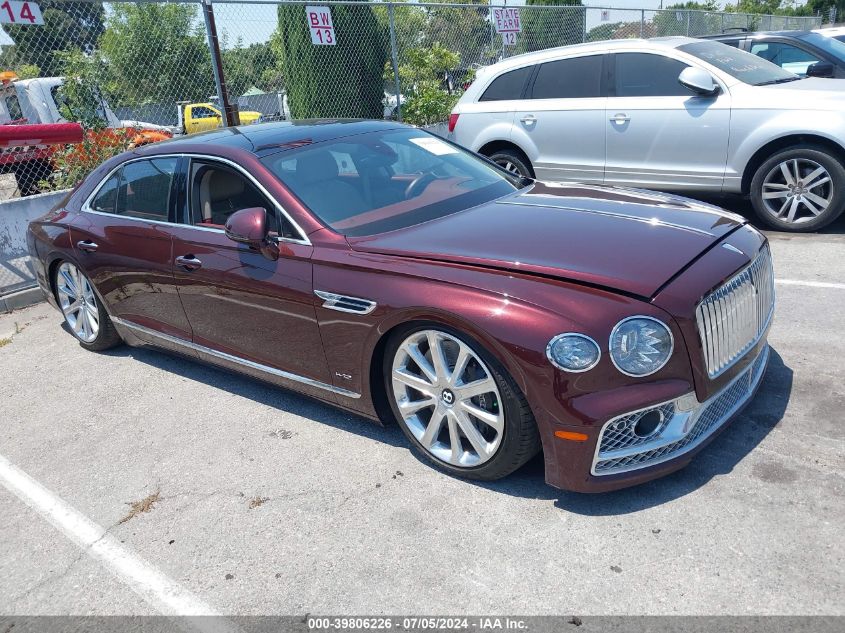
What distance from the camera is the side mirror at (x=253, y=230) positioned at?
3623 millimetres

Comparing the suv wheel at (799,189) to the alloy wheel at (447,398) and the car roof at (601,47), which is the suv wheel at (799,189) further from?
the alloy wheel at (447,398)

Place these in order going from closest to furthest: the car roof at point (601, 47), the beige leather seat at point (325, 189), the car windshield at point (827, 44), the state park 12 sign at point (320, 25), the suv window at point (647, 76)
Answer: the beige leather seat at point (325, 189)
the suv window at point (647, 76)
the car roof at point (601, 47)
the car windshield at point (827, 44)
the state park 12 sign at point (320, 25)

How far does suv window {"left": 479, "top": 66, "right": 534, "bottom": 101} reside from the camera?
8.07 m

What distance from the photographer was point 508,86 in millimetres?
8188

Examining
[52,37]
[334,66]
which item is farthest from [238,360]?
[334,66]

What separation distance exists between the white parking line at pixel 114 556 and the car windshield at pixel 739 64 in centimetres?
637

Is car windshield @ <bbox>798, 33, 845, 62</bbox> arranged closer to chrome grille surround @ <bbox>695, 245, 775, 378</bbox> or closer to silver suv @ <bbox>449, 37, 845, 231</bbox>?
silver suv @ <bbox>449, 37, 845, 231</bbox>

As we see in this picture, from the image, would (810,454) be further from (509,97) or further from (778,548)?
(509,97)

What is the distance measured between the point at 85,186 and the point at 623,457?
4.31 metres

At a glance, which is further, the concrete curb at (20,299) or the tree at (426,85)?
the tree at (426,85)

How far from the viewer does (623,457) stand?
2.84 meters

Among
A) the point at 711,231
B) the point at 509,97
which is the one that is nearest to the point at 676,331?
the point at 711,231

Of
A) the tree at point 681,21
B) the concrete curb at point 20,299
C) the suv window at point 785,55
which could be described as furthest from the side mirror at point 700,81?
the tree at point 681,21

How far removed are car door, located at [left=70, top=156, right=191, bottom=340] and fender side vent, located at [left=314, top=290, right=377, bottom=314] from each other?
131 cm
